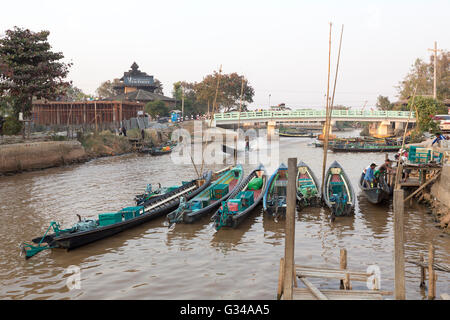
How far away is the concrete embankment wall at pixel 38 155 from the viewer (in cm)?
2592

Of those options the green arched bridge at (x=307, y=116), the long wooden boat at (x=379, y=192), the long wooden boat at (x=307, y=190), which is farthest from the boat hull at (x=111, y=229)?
the green arched bridge at (x=307, y=116)

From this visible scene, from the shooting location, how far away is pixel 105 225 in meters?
12.6

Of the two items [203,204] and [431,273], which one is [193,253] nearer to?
[203,204]

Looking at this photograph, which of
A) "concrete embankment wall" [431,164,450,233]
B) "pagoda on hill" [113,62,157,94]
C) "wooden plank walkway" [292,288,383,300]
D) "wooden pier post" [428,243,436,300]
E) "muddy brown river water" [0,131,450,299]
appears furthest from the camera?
"pagoda on hill" [113,62,157,94]

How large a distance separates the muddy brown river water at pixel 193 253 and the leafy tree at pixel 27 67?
1159 cm

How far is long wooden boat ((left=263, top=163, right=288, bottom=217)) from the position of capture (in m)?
14.6

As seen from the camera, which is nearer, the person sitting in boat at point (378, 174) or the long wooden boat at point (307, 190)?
the long wooden boat at point (307, 190)

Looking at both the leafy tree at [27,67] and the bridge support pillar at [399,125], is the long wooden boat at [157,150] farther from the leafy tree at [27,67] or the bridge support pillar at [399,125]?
the bridge support pillar at [399,125]

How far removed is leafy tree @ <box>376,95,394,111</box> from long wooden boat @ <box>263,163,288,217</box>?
55783 millimetres

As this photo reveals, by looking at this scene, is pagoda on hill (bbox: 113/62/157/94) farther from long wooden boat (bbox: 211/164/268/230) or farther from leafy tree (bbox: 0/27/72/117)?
long wooden boat (bbox: 211/164/268/230)

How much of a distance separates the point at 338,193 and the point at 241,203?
4.85m

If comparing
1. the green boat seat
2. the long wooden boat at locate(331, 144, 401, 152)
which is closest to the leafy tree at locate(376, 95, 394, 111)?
the long wooden boat at locate(331, 144, 401, 152)
